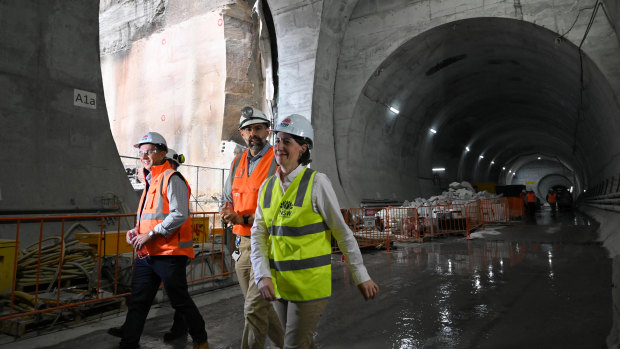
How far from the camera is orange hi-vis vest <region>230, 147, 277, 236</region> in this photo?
3127mm

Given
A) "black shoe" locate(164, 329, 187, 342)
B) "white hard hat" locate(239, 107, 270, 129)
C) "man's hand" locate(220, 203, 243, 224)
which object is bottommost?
"black shoe" locate(164, 329, 187, 342)

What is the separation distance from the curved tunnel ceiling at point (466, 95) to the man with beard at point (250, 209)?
10.3 meters

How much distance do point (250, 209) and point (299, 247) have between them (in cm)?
109

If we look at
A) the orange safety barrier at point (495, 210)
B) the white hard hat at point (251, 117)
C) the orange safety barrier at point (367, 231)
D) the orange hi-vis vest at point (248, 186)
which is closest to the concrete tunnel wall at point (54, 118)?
the orange hi-vis vest at point (248, 186)

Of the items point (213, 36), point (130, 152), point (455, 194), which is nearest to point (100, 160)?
point (455, 194)

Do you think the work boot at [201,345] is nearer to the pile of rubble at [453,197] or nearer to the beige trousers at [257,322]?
the beige trousers at [257,322]

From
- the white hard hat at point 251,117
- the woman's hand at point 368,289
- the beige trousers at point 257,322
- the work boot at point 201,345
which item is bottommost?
the work boot at point 201,345

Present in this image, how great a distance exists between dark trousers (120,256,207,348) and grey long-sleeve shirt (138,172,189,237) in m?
0.28

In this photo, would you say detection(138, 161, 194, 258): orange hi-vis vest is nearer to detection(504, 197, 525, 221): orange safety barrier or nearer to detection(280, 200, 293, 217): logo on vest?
detection(280, 200, 293, 217): logo on vest

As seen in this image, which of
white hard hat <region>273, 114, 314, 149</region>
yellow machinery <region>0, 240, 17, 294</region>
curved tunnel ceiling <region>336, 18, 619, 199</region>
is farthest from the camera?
curved tunnel ceiling <region>336, 18, 619, 199</region>

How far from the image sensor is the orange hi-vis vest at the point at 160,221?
128 inches

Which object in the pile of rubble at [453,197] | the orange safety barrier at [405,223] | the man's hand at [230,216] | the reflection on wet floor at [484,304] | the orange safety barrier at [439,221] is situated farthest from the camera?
the pile of rubble at [453,197]

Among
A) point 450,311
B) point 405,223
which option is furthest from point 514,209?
point 450,311

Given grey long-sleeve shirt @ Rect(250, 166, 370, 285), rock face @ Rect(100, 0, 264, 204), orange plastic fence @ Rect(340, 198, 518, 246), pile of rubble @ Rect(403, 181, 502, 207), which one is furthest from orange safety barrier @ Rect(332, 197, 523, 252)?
rock face @ Rect(100, 0, 264, 204)
